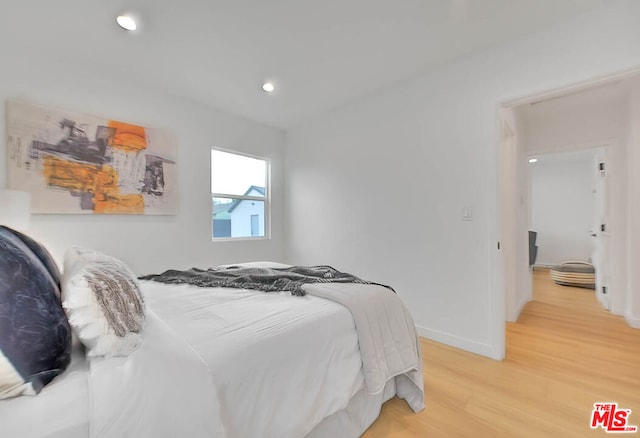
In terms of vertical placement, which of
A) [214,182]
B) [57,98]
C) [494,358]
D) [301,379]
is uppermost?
[57,98]

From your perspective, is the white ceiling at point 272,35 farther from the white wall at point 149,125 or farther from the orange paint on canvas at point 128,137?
the orange paint on canvas at point 128,137

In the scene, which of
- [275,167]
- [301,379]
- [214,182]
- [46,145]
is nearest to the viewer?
[301,379]

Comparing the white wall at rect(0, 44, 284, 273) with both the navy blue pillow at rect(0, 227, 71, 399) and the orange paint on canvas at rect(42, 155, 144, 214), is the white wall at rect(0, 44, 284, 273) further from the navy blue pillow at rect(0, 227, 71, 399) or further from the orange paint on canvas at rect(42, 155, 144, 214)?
the navy blue pillow at rect(0, 227, 71, 399)

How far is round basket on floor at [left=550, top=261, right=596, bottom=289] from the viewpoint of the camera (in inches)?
175

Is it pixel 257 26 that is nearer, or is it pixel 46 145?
pixel 257 26

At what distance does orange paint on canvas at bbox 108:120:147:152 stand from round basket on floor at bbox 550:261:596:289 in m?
6.38

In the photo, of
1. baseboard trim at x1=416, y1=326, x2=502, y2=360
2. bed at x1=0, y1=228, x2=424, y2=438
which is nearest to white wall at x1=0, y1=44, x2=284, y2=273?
bed at x1=0, y1=228, x2=424, y2=438

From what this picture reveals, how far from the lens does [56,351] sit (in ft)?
2.55

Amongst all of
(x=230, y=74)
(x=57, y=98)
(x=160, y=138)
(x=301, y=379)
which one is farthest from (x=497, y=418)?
(x=57, y=98)

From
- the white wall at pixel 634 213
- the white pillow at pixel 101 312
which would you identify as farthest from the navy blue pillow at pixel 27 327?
the white wall at pixel 634 213

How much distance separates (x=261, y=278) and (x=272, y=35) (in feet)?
5.90

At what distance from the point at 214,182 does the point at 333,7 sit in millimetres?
2383

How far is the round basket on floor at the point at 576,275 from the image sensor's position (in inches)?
175

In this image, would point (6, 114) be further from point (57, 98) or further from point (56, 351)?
point (56, 351)
